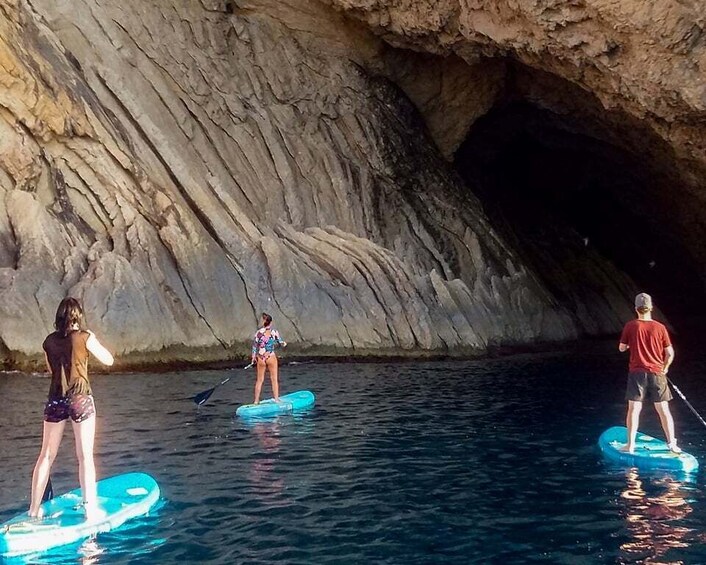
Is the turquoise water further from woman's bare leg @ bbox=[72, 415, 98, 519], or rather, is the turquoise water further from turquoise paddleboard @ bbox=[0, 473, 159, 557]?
woman's bare leg @ bbox=[72, 415, 98, 519]

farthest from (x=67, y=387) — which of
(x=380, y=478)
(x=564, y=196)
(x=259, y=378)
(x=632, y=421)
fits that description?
(x=564, y=196)

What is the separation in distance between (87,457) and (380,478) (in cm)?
366

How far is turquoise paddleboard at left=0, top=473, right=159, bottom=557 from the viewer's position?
25.2 feet

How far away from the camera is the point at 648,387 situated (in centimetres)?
1093

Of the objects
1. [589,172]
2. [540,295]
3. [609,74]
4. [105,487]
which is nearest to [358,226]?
[540,295]

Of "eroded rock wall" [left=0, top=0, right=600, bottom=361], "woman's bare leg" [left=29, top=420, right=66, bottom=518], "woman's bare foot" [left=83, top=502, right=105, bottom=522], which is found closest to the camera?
"woman's bare leg" [left=29, top=420, right=66, bottom=518]

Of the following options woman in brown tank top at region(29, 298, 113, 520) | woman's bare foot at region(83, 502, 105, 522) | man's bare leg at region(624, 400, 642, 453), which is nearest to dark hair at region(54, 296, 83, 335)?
woman in brown tank top at region(29, 298, 113, 520)

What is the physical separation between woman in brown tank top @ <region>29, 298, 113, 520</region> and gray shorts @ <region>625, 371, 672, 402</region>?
671 centimetres

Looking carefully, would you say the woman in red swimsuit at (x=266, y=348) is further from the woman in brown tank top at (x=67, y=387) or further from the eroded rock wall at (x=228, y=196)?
A: the woman in brown tank top at (x=67, y=387)

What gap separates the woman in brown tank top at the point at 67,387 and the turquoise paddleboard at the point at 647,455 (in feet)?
22.3

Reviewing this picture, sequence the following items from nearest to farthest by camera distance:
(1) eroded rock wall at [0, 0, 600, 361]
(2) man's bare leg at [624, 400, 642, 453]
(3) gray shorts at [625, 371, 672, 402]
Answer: (3) gray shorts at [625, 371, 672, 402] < (2) man's bare leg at [624, 400, 642, 453] < (1) eroded rock wall at [0, 0, 600, 361]

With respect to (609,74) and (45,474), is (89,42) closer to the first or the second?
(609,74)

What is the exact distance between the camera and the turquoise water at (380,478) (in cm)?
774

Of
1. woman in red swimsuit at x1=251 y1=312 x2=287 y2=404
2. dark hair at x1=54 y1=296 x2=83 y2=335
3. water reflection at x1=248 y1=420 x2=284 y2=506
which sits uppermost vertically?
dark hair at x1=54 y1=296 x2=83 y2=335
